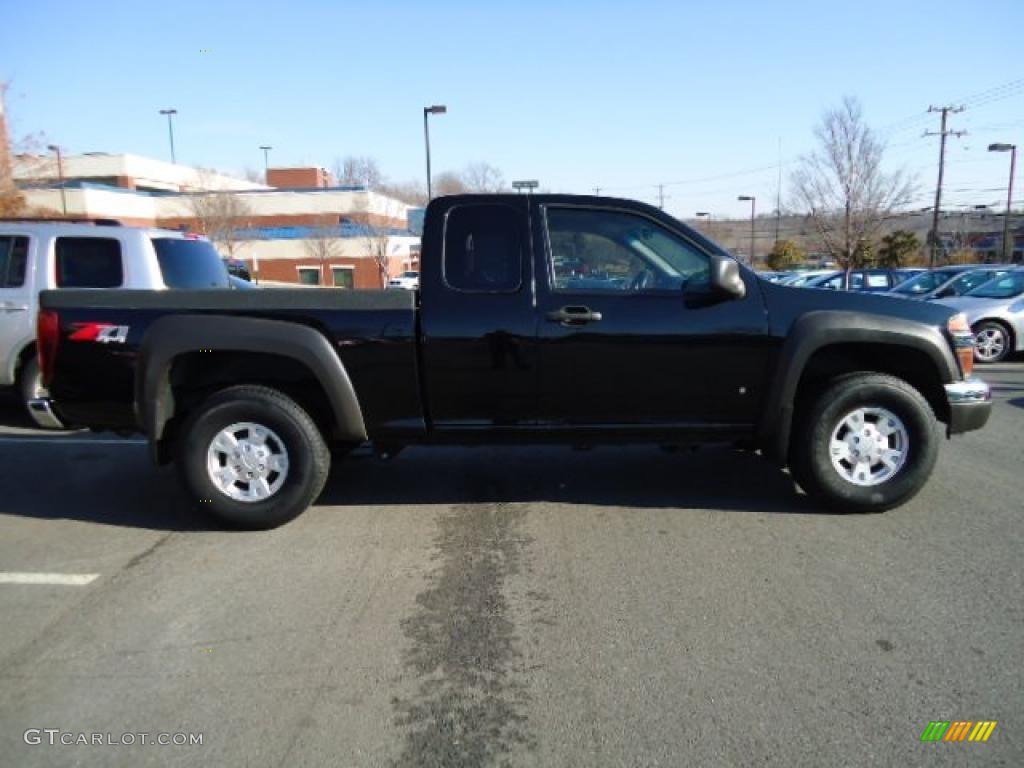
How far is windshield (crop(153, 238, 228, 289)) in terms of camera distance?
7145 mm

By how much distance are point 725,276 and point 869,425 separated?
1.39m

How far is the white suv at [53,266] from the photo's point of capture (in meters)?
6.89

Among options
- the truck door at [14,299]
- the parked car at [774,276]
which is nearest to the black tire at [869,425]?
the parked car at [774,276]

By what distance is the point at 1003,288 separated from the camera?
38.1 ft

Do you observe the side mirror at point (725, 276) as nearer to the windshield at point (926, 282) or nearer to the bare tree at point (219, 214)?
the windshield at point (926, 282)

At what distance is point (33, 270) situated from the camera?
6910 millimetres

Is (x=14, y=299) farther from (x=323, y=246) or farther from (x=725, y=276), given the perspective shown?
(x=323, y=246)

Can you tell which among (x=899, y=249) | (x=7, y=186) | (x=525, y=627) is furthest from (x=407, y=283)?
(x=525, y=627)

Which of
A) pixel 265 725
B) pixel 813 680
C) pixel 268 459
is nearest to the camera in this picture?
pixel 265 725

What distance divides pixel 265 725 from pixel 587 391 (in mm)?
2504

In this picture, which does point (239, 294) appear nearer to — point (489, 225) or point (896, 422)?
point (489, 225)

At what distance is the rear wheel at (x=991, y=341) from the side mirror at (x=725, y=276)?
9545 mm

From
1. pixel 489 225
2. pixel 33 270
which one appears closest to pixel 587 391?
pixel 489 225

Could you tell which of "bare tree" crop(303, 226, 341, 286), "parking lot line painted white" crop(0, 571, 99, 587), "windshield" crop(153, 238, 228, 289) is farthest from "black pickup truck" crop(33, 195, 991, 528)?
"bare tree" crop(303, 226, 341, 286)
